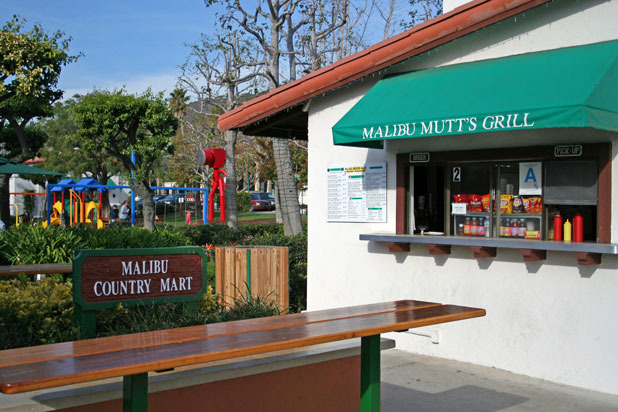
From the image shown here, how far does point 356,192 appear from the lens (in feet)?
27.4

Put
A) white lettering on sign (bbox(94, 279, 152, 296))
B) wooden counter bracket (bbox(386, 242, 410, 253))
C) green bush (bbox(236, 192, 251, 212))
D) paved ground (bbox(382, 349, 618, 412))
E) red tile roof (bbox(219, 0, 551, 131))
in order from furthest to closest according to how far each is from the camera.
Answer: green bush (bbox(236, 192, 251, 212)), wooden counter bracket (bbox(386, 242, 410, 253)), red tile roof (bbox(219, 0, 551, 131)), paved ground (bbox(382, 349, 618, 412)), white lettering on sign (bbox(94, 279, 152, 296))

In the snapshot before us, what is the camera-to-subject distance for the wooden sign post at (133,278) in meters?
5.57

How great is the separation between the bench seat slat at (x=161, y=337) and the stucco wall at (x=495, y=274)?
238 centimetres

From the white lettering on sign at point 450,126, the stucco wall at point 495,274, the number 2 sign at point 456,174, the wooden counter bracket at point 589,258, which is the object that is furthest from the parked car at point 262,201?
the wooden counter bracket at point 589,258

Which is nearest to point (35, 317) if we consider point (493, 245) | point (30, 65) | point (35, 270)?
point (35, 270)

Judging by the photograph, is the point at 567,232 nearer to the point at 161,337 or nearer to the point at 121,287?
the point at 121,287

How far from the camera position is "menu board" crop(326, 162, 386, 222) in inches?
319

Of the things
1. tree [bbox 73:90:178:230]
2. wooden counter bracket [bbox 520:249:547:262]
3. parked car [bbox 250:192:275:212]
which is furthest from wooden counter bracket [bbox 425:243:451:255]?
parked car [bbox 250:192:275:212]

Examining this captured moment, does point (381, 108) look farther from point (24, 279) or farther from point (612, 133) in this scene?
point (24, 279)

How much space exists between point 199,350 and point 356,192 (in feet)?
17.5

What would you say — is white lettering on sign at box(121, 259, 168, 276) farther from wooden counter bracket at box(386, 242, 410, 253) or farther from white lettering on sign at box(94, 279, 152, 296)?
wooden counter bracket at box(386, 242, 410, 253)

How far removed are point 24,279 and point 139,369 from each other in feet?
16.0

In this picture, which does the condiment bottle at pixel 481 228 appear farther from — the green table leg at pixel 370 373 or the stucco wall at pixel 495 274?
the green table leg at pixel 370 373

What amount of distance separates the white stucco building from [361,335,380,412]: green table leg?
274cm
